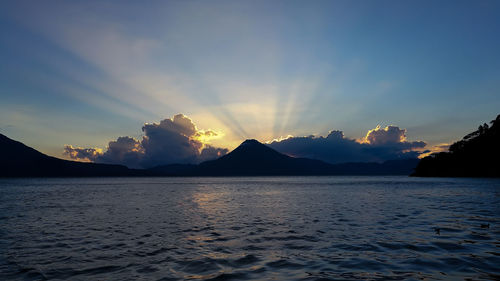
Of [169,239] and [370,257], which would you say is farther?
[169,239]

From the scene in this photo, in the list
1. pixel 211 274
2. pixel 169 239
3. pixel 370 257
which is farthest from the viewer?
pixel 169 239

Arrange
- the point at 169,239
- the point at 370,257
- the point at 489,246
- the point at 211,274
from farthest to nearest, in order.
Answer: the point at 169,239
the point at 489,246
the point at 370,257
the point at 211,274

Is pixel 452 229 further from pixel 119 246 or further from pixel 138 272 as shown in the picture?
pixel 119 246

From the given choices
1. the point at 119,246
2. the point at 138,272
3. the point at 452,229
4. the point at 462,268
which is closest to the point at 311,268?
the point at 462,268

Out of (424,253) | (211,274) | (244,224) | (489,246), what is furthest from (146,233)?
(489,246)

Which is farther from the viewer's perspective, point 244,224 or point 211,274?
point 244,224

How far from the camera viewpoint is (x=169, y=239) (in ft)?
64.8

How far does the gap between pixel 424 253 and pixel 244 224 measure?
14.6 m

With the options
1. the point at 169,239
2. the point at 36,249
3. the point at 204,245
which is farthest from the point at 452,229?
the point at 36,249

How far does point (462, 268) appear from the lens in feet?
40.2

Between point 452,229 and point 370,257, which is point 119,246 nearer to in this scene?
point 370,257

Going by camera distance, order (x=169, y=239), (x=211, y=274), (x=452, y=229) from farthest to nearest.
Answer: (x=452, y=229) < (x=169, y=239) < (x=211, y=274)

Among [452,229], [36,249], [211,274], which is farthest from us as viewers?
[452,229]

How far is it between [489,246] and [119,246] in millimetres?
21274
